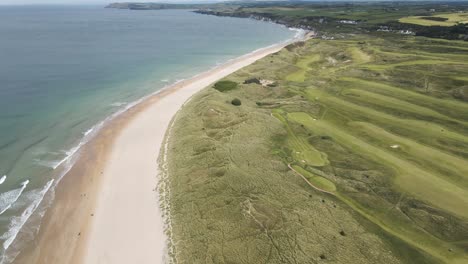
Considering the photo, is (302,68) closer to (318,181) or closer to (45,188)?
(318,181)

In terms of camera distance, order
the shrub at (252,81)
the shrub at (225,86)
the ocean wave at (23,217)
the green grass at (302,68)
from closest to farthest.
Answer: the ocean wave at (23,217) < the shrub at (225,86) < the shrub at (252,81) < the green grass at (302,68)

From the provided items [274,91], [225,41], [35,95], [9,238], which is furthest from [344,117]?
[225,41]

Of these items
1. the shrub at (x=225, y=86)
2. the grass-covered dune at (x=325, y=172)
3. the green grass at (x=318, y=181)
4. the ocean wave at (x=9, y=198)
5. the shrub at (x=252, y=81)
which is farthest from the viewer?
the shrub at (x=252, y=81)

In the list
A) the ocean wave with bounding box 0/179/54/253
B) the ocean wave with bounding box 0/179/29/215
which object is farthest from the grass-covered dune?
the ocean wave with bounding box 0/179/29/215

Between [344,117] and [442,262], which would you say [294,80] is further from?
[442,262]

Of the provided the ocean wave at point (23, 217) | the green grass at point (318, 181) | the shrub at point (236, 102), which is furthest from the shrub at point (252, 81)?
the ocean wave at point (23, 217)

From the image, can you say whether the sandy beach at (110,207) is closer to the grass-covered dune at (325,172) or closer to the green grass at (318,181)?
the grass-covered dune at (325,172)
